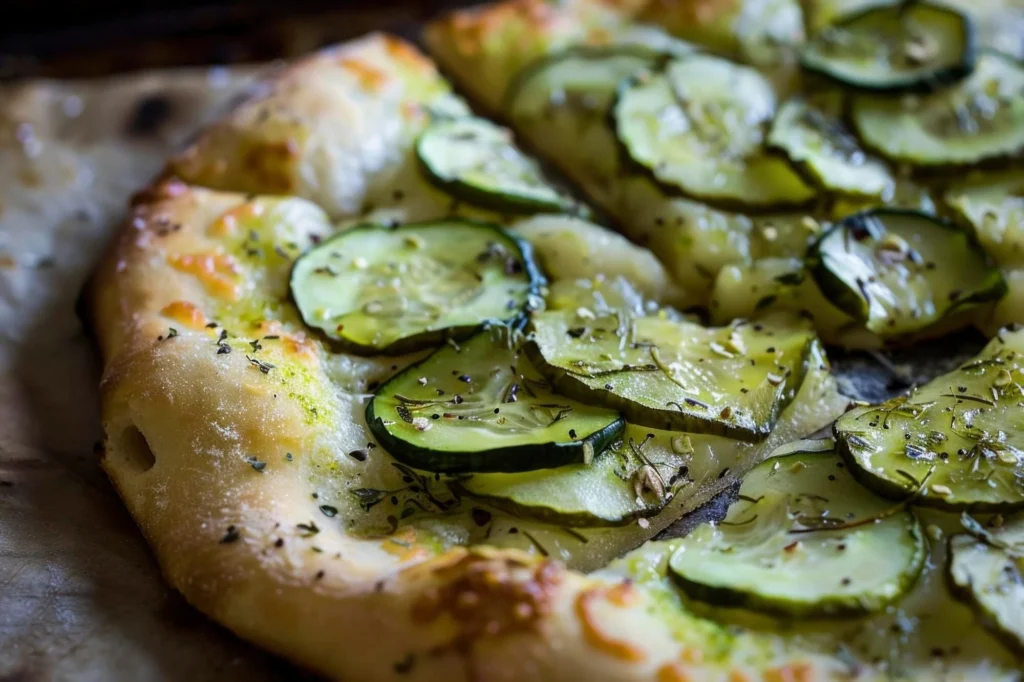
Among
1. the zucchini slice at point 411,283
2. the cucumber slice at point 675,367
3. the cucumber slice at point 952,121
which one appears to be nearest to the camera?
the cucumber slice at point 675,367

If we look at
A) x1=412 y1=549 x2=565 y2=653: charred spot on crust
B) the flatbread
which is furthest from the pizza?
the flatbread

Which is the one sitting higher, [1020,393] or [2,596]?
[1020,393]

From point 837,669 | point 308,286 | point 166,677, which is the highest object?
point 308,286

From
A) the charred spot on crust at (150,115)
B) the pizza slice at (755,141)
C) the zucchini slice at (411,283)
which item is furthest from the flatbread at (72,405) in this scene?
the pizza slice at (755,141)

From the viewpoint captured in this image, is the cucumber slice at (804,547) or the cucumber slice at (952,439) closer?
the cucumber slice at (804,547)

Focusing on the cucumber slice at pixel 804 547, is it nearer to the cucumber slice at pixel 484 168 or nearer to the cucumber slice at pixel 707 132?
the cucumber slice at pixel 707 132

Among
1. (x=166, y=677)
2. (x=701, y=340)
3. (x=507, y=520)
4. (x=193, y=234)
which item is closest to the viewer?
(x=166, y=677)

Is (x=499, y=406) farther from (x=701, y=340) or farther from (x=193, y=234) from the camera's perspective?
(x=193, y=234)

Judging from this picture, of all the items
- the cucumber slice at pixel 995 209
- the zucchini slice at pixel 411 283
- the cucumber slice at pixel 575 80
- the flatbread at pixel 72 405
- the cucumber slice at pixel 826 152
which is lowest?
the flatbread at pixel 72 405

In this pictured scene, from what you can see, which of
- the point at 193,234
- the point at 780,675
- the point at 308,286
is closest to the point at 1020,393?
the point at 780,675
